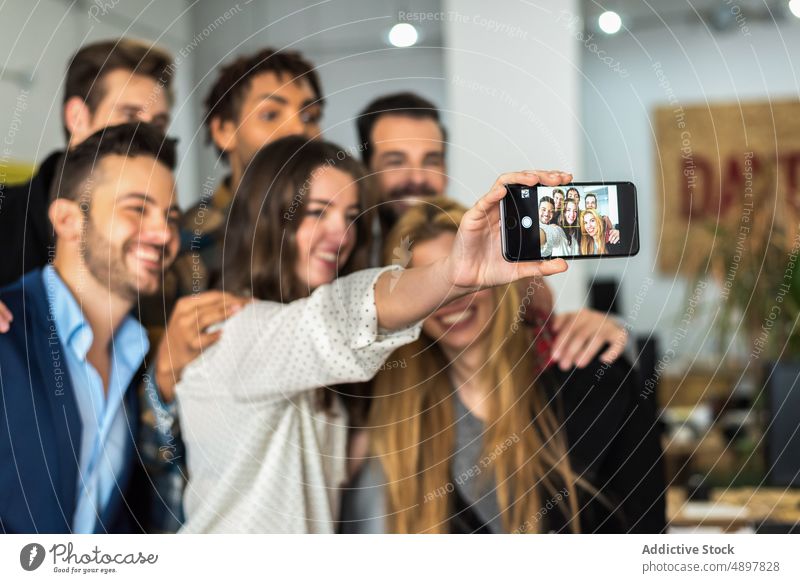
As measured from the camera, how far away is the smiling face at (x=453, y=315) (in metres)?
1.09

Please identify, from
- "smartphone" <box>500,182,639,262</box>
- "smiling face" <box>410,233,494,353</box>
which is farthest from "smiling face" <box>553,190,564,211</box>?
"smiling face" <box>410,233,494,353</box>

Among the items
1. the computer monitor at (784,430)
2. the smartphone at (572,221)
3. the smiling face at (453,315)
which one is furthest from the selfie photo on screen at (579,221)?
the computer monitor at (784,430)

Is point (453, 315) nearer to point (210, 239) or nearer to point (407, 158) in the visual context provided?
point (407, 158)

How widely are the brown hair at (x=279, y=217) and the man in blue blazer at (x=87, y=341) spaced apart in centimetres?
10

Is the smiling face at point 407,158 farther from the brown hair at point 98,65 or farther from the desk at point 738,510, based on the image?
the desk at point 738,510

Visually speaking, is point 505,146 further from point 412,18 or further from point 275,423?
point 275,423

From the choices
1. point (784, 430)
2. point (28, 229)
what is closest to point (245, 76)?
point (28, 229)

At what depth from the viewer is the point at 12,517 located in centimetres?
105

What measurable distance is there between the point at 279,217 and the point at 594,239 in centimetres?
41

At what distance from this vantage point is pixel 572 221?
91cm

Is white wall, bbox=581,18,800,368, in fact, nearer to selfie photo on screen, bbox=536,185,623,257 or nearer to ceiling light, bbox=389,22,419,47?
ceiling light, bbox=389,22,419,47

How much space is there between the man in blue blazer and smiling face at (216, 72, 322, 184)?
0.09m
